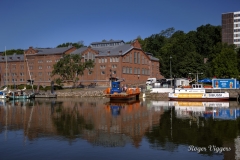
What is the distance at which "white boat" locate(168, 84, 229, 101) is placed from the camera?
64312mm

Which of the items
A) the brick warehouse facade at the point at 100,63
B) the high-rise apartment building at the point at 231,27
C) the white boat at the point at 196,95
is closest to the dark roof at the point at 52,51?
the brick warehouse facade at the point at 100,63

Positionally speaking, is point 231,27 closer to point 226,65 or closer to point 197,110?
point 226,65

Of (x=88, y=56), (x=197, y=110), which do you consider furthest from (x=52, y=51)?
(x=197, y=110)

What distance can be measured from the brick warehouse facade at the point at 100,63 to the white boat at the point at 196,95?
117ft

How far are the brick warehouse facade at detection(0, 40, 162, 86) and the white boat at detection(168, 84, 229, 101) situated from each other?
35.7 meters

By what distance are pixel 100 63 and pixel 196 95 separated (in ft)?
152

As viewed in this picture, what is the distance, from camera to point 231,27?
140m

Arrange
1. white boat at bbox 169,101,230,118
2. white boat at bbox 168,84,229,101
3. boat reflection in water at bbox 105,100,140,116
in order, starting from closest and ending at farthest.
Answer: white boat at bbox 169,101,230,118 → boat reflection in water at bbox 105,100,140,116 → white boat at bbox 168,84,229,101

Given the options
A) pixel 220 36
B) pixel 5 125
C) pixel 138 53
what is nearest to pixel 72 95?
pixel 138 53

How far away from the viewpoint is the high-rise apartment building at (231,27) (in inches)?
5487

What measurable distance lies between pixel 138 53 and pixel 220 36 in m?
48.9

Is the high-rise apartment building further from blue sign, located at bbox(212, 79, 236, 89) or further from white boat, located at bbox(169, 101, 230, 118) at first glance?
white boat, located at bbox(169, 101, 230, 118)

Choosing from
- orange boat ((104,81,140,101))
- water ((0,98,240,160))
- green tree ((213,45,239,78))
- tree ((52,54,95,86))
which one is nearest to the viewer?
water ((0,98,240,160))

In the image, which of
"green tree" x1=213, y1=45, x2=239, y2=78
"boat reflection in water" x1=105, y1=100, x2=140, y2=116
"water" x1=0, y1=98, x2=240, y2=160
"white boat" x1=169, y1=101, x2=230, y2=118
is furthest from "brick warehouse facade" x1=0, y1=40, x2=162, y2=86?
"water" x1=0, y1=98, x2=240, y2=160
